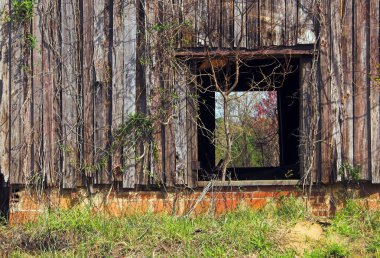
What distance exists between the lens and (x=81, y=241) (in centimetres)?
724

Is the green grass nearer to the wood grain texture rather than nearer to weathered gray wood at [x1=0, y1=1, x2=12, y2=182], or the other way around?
the wood grain texture

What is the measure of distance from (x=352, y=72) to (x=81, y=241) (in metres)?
4.24

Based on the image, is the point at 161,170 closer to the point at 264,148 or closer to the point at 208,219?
the point at 208,219

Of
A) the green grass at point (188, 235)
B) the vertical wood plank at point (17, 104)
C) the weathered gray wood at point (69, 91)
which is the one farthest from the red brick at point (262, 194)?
the vertical wood plank at point (17, 104)

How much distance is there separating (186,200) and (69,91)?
2.25 m

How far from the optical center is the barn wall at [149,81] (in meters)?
8.15

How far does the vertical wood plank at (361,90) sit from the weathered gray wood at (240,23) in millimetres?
1515

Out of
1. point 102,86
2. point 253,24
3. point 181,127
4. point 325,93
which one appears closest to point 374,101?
point 325,93

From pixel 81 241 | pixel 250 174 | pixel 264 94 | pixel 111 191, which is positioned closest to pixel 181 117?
pixel 111 191

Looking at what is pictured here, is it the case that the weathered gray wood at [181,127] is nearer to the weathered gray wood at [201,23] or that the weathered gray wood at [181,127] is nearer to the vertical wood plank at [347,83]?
the weathered gray wood at [201,23]

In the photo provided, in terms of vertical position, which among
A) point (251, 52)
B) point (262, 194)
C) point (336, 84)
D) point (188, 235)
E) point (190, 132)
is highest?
point (251, 52)

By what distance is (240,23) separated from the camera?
8227 mm

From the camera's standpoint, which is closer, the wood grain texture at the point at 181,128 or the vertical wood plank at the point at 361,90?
the vertical wood plank at the point at 361,90

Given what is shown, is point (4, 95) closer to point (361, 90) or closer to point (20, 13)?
point (20, 13)
